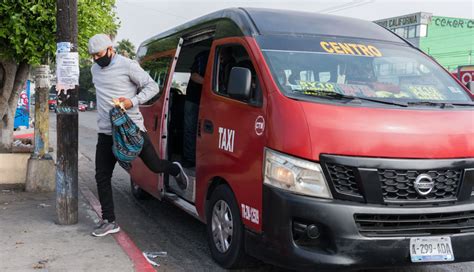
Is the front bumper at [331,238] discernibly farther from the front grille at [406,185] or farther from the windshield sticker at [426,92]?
the windshield sticker at [426,92]

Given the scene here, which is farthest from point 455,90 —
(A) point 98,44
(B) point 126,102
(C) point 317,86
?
(A) point 98,44

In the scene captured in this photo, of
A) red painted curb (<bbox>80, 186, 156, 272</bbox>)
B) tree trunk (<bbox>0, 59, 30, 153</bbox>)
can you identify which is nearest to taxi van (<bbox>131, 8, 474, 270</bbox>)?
red painted curb (<bbox>80, 186, 156, 272</bbox>)

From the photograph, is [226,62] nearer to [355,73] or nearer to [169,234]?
[355,73]

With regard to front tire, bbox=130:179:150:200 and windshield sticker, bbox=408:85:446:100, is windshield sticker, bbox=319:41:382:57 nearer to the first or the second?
windshield sticker, bbox=408:85:446:100

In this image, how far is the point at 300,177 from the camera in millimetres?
3439

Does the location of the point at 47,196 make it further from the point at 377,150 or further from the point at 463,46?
the point at 463,46

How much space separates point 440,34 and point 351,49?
52.2m

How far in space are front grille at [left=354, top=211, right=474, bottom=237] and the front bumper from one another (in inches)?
1.9

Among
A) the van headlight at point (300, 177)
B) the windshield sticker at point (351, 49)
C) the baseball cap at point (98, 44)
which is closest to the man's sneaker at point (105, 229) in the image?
the baseball cap at point (98, 44)

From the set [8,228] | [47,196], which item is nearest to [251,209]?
[8,228]

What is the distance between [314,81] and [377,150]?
2.93ft

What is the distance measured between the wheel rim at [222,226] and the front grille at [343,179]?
1.09 m

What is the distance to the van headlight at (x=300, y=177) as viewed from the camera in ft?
11.2

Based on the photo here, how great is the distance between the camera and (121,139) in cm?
478
